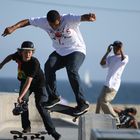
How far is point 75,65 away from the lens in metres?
11.1

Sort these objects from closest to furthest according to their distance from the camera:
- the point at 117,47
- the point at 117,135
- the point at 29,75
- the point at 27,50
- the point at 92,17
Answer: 1. the point at 117,135
2. the point at 92,17
3. the point at 27,50
4. the point at 29,75
5. the point at 117,47

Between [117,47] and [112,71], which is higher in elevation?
[117,47]

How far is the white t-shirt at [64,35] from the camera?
10953 millimetres

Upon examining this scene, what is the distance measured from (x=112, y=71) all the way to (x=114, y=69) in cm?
7

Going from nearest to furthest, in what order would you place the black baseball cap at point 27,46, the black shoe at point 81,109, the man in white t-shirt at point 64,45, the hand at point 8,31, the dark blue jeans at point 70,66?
the hand at point 8,31 < the man in white t-shirt at point 64,45 < the dark blue jeans at point 70,66 < the black shoe at point 81,109 < the black baseball cap at point 27,46

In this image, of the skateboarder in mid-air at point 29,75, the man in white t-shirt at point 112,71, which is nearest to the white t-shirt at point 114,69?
the man in white t-shirt at point 112,71

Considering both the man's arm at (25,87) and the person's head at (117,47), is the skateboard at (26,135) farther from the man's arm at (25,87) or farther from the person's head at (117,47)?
the person's head at (117,47)

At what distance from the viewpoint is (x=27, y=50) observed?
12148 mm

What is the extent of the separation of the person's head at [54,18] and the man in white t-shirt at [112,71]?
3.24 meters

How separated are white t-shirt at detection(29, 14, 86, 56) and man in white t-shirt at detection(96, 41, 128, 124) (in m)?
2.96

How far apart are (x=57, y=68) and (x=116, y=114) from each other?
13.6 ft

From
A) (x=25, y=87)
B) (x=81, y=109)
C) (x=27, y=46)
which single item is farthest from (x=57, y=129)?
(x=81, y=109)

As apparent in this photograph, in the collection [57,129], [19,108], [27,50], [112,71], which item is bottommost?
[57,129]

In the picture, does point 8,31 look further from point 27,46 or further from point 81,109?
point 81,109
